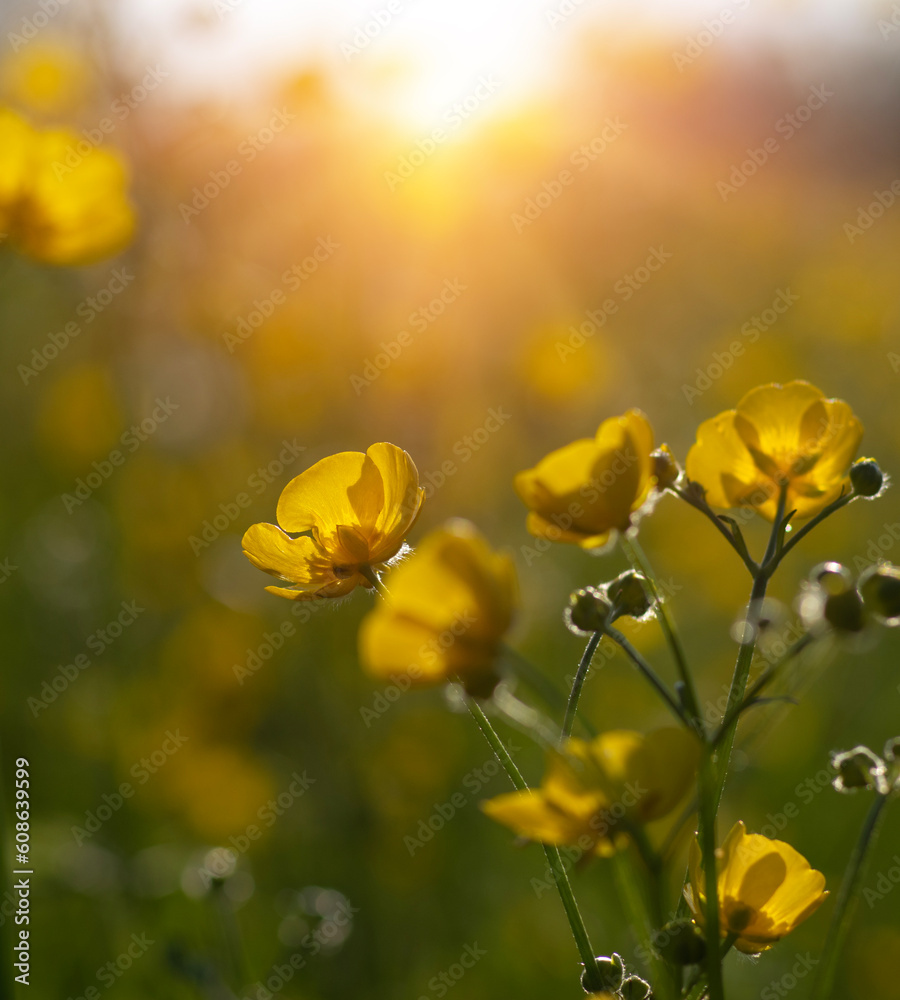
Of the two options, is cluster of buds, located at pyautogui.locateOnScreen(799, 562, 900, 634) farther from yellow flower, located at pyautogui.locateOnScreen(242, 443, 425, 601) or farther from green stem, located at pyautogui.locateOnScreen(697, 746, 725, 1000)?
yellow flower, located at pyautogui.locateOnScreen(242, 443, 425, 601)

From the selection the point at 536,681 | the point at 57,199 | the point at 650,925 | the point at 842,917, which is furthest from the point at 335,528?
the point at 57,199

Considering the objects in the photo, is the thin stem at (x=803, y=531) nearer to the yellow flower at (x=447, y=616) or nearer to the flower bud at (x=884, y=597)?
the flower bud at (x=884, y=597)

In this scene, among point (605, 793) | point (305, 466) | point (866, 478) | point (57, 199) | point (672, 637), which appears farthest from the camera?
point (305, 466)

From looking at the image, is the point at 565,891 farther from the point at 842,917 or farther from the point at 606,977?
the point at 842,917

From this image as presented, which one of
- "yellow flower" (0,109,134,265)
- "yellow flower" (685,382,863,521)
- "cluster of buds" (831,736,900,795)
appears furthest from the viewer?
"yellow flower" (0,109,134,265)

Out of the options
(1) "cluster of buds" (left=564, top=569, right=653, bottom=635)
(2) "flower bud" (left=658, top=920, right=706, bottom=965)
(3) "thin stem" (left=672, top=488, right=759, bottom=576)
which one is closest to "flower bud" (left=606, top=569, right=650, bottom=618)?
(1) "cluster of buds" (left=564, top=569, right=653, bottom=635)

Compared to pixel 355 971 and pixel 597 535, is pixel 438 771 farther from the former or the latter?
pixel 597 535

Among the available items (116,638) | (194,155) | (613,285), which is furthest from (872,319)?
(116,638)
